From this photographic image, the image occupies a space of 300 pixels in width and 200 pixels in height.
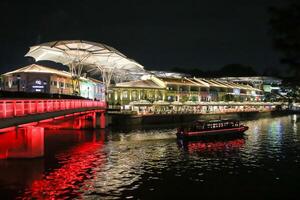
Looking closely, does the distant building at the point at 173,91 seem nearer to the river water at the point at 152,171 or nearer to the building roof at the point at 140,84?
the building roof at the point at 140,84

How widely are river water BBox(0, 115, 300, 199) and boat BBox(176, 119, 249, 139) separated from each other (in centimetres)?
467

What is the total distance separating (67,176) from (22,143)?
7382 mm

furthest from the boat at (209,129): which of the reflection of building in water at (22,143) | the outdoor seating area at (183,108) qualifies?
the outdoor seating area at (183,108)

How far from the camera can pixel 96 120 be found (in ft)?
252

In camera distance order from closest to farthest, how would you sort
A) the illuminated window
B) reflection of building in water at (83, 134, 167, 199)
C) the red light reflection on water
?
the red light reflection on water → reflection of building in water at (83, 134, 167, 199) → the illuminated window

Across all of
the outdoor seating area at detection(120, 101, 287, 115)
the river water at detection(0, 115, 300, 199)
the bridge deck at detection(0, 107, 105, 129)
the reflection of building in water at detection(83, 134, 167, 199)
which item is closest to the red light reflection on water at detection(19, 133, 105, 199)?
the river water at detection(0, 115, 300, 199)

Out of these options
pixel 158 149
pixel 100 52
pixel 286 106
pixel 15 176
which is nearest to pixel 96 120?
pixel 100 52

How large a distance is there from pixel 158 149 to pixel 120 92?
6560 centimetres

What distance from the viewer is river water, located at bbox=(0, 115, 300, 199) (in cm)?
2784

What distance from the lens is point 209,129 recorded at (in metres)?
63.9

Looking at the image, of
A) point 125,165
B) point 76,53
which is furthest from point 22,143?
point 76,53

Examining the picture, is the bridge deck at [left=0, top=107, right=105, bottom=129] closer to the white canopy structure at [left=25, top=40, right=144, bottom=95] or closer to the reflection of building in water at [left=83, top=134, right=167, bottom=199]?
the reflection of building in water at [left=83, top=134, right=167, bottom=199]

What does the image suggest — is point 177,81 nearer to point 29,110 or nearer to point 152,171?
point 152,171

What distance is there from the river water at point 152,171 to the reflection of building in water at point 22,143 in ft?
0.80
